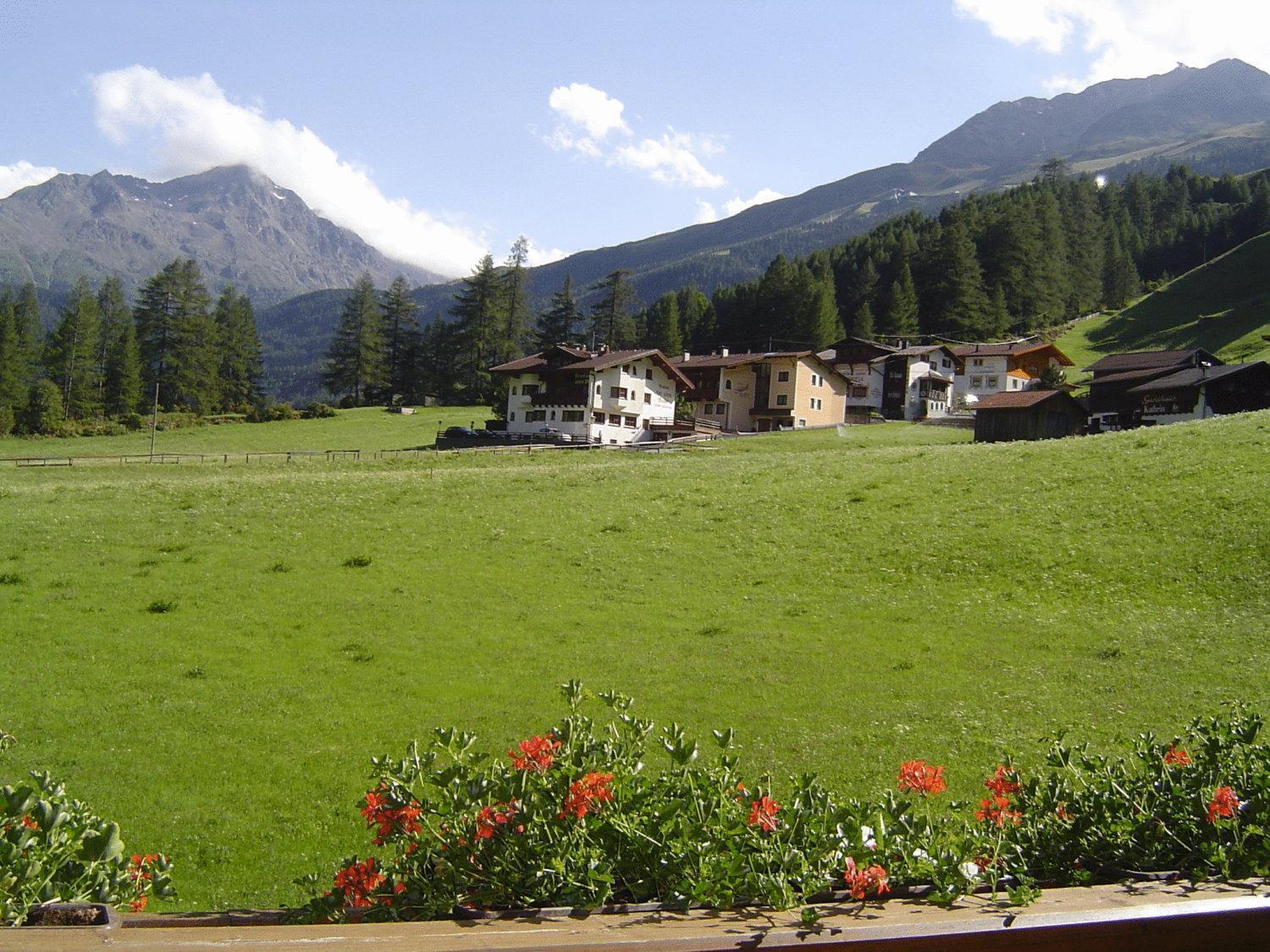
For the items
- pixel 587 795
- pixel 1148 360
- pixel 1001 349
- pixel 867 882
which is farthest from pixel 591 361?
pixel 867 882

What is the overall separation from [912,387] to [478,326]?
65.3 metres

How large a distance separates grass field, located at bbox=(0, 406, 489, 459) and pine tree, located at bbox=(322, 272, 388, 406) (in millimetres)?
25758

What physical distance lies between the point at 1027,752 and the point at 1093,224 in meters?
186

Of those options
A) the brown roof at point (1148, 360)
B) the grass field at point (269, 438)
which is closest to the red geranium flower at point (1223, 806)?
the grass field at point (269, 438)

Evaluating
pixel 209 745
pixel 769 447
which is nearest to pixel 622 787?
pixel 209 745

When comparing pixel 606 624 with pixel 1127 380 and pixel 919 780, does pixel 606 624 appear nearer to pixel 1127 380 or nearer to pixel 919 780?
pixel 919 780

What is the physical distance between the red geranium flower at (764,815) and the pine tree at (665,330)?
127 meters

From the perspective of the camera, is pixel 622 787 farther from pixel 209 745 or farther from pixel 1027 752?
pixel 209 745

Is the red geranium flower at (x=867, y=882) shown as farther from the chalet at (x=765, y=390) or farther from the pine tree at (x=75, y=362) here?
the pine tree at (x=75, y=362)

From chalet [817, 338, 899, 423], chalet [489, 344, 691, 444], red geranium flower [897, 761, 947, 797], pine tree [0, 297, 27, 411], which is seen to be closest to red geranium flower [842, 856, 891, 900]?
red geranium flower [897, 761, 947, 797]

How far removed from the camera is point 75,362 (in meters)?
107

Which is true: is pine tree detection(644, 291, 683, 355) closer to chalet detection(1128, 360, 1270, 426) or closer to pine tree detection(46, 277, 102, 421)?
chalet detection(1128, 360, 1270, 426)

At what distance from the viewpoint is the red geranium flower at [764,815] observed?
3809mm

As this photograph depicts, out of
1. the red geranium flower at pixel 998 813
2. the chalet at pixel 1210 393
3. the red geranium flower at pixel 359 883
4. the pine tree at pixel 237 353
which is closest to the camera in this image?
the red geranium flower at pixel 359 883
